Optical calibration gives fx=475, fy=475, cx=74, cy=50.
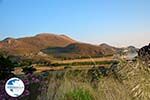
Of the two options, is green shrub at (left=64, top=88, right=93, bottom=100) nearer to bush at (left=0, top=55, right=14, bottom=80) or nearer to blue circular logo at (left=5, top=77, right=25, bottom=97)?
blue circular logo at (left=5, top=77, right=25, bottom=97)

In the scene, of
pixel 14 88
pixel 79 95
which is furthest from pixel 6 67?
pixel 14 88

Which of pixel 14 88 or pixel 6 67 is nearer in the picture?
pixel 14 88

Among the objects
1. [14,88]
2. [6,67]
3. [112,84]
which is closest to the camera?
[14,88]

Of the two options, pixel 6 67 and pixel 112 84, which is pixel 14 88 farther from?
pixel 6 67

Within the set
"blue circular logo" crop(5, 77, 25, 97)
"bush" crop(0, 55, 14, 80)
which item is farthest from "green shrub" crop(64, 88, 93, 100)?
"bush" crop(0, 55, 14, 80)

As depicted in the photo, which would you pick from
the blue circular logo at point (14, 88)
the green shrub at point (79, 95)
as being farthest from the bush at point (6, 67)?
the blue circular logo at point (14, 88)

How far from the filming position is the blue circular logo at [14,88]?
7.67 metres

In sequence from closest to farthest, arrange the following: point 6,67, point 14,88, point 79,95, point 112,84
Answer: point 14,88, point 79,95, point 112,84, point 6,67

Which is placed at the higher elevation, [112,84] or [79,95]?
[112,84]

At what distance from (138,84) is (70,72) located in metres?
4.63

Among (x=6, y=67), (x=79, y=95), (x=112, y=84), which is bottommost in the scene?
(x=79, y=95)

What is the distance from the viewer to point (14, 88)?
791cm

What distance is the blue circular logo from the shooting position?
7.67 m

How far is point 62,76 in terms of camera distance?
37.2 ft
